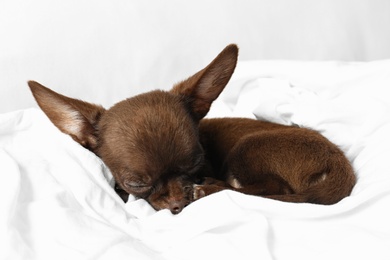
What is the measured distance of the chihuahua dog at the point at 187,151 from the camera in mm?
2961

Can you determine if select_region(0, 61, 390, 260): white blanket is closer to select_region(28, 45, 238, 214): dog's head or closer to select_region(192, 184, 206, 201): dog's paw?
select_region(28, 45, 238, 214): dog's head

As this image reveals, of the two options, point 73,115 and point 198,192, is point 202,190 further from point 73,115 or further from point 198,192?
point 73,115

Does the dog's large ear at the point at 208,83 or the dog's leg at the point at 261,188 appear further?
the dog's large ear at the point at 208,83

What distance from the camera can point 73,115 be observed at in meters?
3.32

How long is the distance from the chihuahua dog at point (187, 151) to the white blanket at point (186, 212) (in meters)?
0.12

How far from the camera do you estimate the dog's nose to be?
115 inches

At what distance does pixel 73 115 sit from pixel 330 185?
1.46 metres

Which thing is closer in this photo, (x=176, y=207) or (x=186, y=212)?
(x=186, y=212)

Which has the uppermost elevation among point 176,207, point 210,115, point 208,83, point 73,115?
point 208,83

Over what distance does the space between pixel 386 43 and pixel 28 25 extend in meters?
3.13

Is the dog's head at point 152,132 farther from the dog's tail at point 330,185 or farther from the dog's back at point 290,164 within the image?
the dog's tail at point 330,185

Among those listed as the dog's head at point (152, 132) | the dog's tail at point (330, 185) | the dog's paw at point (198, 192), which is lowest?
the dog's paw at point (198, 192)

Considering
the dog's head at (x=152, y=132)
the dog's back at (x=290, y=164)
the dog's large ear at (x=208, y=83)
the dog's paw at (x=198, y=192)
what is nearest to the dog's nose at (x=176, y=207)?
the dog's head at (x=152, y=132)

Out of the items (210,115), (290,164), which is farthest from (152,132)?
(210,115)
